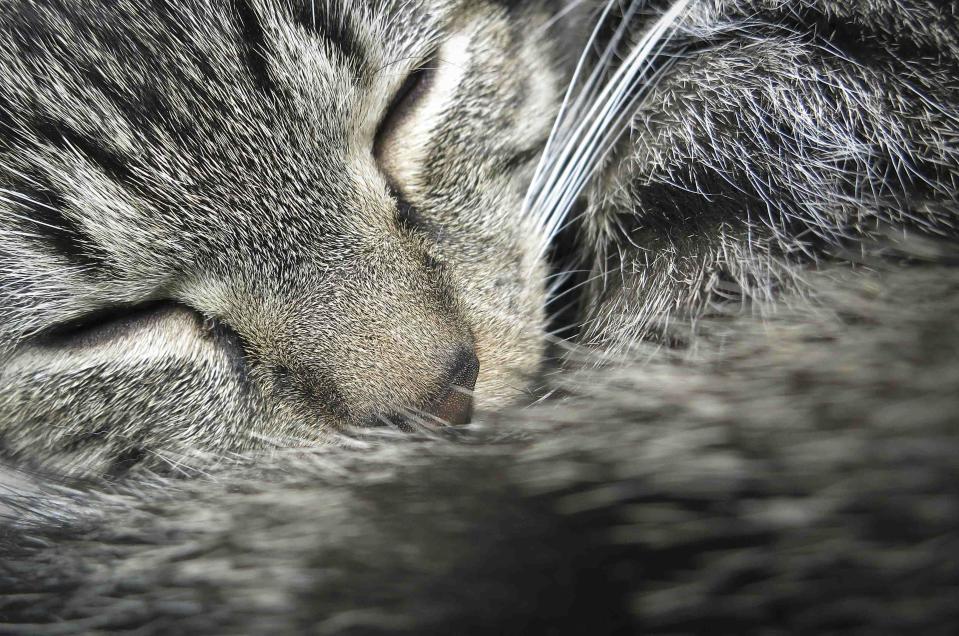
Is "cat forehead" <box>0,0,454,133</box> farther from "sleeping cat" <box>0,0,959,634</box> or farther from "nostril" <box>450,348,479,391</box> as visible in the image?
"nostril" <box>450,348,479,391</box>

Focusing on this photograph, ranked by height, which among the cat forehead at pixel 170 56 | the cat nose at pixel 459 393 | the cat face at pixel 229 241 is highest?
the cat forehead at pixel 170 56

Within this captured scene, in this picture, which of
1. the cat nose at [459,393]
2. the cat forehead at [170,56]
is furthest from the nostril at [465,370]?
the cat forehead at [170,56]

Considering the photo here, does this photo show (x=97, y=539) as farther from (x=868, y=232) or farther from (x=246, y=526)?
(x=868, y=232)

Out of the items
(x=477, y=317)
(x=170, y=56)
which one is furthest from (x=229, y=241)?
A: (x=477, y=317)

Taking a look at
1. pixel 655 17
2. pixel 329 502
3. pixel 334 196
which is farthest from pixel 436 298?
pixel 655 17

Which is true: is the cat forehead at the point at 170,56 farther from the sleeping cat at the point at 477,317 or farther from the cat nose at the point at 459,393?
the cat nose at the point at 459,393

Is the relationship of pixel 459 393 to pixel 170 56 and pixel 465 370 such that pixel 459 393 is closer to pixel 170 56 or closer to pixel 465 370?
pixel 465 370

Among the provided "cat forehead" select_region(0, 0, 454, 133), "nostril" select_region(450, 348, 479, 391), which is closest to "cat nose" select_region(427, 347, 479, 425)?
"nostril" select_region(450, 348, 479, 391)
